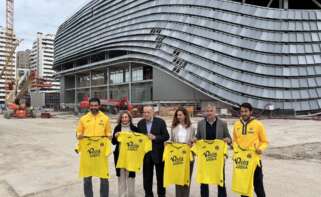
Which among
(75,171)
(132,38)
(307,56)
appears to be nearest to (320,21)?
(307,56)

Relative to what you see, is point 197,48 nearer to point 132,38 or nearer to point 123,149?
point 132,38

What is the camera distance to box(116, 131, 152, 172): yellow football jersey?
7254 millimetres

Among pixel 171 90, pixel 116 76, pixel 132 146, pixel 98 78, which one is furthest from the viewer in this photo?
pixel 98 78

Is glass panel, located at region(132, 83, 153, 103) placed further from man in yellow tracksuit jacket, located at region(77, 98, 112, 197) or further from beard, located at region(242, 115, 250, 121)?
beard, located at region(242, 115, 250, 121)

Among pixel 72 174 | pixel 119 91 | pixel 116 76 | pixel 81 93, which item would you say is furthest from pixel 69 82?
pixel 72 174

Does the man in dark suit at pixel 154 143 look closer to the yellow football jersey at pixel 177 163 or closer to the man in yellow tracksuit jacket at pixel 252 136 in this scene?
the yellow football jersey at pixel 177 163

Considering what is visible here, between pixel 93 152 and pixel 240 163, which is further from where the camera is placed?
pixel 93 152

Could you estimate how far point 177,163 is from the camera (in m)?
6.98

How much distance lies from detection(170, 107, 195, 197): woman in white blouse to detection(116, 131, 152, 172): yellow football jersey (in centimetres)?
62

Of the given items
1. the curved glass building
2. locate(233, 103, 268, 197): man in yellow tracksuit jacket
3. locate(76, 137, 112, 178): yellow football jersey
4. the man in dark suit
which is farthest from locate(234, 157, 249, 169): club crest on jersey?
the curved glass building

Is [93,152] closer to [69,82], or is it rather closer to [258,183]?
[258,183]

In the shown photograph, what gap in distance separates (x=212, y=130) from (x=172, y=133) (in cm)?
81

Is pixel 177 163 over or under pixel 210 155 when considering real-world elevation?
under

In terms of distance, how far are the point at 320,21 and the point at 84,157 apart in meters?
61.4
